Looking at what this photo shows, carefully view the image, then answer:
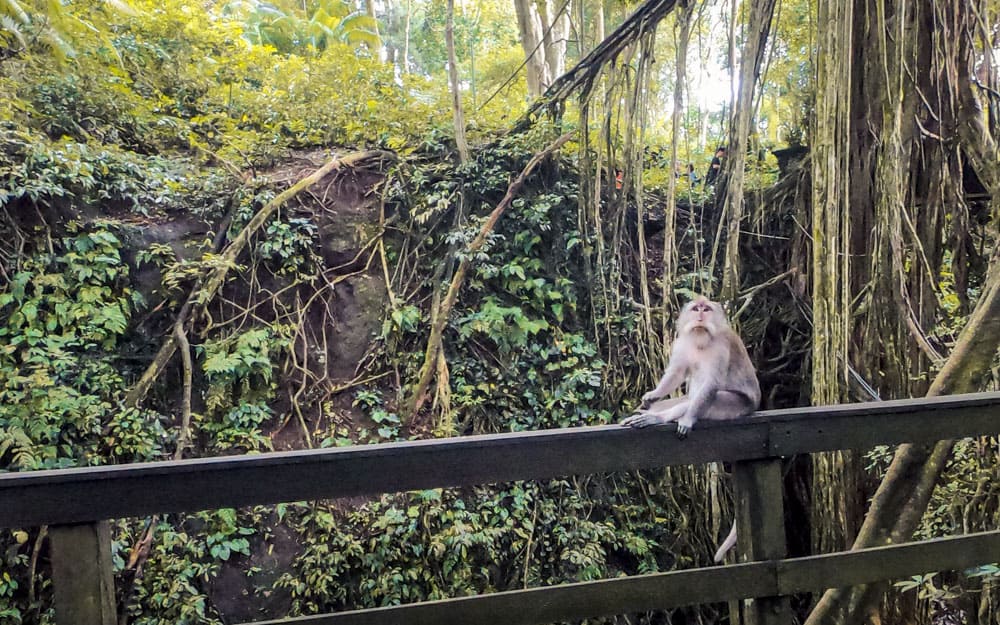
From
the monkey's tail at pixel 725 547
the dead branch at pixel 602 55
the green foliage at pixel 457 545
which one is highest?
the dead branch at pixel 602 55

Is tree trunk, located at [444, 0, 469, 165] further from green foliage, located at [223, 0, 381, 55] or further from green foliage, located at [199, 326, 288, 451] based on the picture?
green foliage, located at [223, 0, 381, 55]

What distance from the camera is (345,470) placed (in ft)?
4.39

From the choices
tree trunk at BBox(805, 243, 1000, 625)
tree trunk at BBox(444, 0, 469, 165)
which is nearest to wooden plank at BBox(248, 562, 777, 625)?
tree trunk at BBox(805, 243, 1000, 625)

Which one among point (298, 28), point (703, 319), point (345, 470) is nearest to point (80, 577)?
point (345, 470)

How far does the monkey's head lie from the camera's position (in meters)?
2.63

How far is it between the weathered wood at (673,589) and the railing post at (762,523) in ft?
0.11

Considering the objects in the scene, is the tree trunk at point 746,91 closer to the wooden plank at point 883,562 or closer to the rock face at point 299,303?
the wooden plank at point 883,562

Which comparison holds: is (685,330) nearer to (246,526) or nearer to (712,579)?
(712,579)

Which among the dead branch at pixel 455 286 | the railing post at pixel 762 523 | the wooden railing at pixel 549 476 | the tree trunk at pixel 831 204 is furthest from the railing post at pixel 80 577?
the dead branch at pixel 455 286

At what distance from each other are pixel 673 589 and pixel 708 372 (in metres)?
1.23

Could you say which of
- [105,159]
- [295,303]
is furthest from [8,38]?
[295,303]

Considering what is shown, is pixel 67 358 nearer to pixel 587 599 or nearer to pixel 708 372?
pixel 708 372

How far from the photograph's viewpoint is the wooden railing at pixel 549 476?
1.21 meters

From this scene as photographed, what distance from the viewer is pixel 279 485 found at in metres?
1.31
